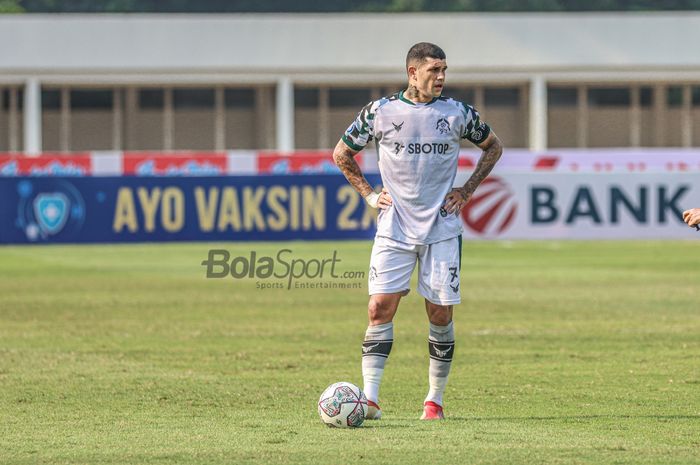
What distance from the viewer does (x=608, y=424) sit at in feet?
30.1

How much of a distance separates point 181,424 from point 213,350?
460 cm

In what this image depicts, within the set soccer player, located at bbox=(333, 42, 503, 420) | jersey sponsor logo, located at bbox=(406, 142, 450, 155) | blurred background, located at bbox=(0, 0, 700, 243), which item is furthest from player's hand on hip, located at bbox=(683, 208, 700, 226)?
blurred background, located at bbox=(0, 0, 700, 243)

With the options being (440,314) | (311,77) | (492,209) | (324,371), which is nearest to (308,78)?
(311,77)

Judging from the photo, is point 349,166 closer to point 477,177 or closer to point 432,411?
point 477,177

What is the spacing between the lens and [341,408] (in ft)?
29.3

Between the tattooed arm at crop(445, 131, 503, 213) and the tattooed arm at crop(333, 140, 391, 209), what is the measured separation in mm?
381

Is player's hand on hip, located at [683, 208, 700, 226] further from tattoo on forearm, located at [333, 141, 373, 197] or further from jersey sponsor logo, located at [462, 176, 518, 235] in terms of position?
jersey sponsor logo, located at [462, 176, 518, 235]

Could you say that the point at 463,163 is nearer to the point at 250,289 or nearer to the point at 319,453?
the point at 250,289

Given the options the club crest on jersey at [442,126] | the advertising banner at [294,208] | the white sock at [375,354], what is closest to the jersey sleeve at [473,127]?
the club crest on jersey at [442,126]

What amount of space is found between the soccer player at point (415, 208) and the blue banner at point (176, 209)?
1921cm

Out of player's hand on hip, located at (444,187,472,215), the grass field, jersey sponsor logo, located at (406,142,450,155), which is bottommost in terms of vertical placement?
the grass field

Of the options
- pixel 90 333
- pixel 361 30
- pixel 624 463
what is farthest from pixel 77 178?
pixel 361 30

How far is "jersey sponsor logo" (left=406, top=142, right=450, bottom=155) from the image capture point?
30.5ft

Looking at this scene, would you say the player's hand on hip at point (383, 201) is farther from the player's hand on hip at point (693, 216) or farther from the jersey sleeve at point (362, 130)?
the player's hand on hip at point (693, 216)
